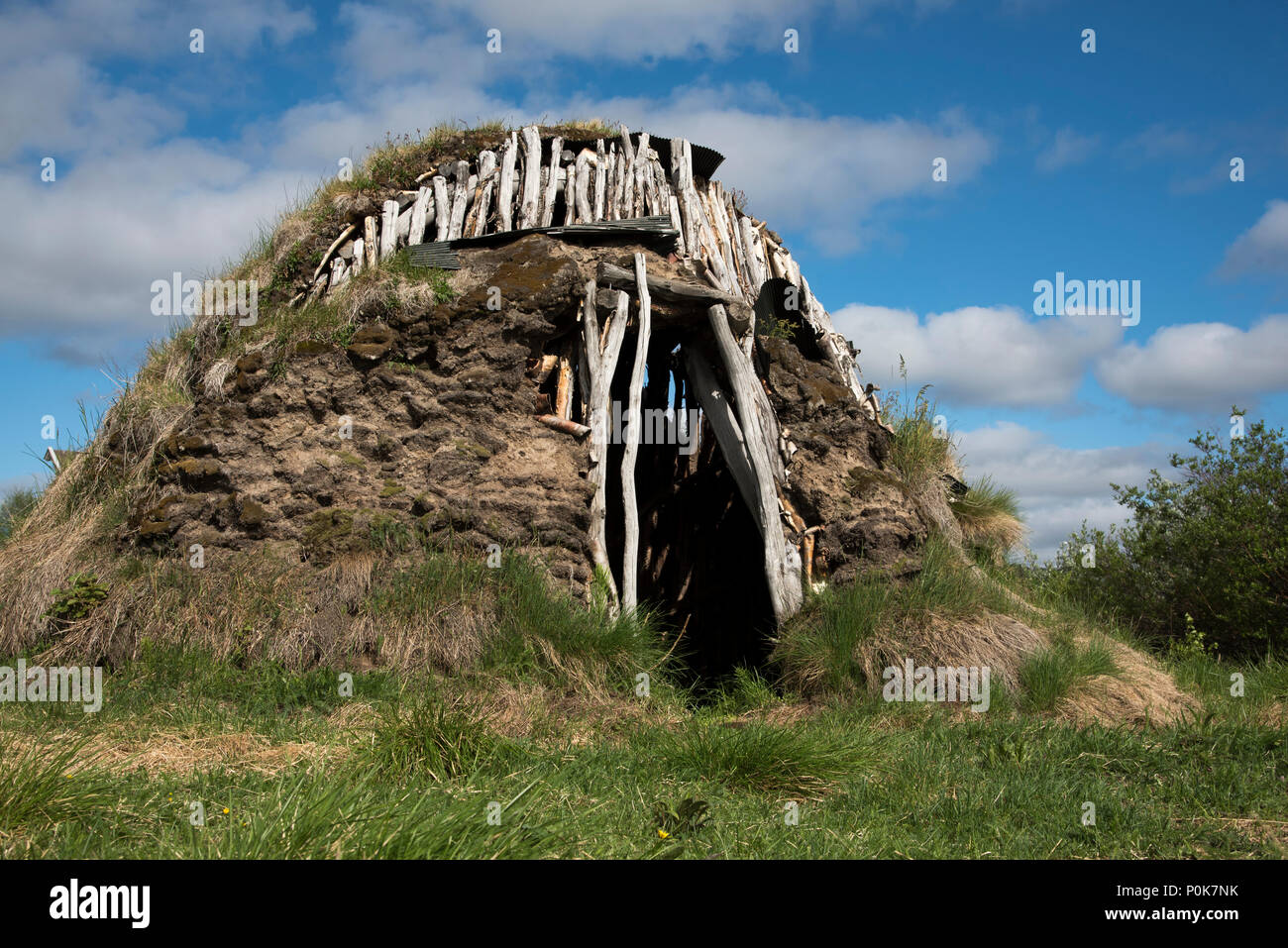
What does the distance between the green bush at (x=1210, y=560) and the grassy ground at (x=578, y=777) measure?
4449 millimetres

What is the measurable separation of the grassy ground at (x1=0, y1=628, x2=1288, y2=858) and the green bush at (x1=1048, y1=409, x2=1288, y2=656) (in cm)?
445

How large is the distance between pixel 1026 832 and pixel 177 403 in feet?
22.9

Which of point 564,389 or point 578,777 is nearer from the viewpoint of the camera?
point 578,777

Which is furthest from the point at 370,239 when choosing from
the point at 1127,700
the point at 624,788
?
the point at 1127,700

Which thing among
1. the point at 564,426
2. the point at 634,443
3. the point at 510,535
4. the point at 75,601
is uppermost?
the point at 564,426

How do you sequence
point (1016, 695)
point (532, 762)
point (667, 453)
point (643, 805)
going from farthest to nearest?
1. point (667, 453)
2. point (1016, 695)
3. point (532, 762)
4. point (643, 805)

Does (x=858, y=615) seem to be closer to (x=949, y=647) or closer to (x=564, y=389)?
(x=949, y=647)

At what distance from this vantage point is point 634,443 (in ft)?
24.4

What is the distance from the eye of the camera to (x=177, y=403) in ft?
24.0

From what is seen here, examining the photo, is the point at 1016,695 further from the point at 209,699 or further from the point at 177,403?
the point at 177,403

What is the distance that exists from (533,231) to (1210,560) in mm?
8576

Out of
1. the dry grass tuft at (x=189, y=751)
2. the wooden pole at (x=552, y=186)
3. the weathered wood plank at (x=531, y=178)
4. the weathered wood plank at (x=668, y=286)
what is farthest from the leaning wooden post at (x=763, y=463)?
the dry grass tuft at (x=189, y=751)

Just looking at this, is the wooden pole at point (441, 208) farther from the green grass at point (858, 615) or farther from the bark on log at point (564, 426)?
the green grass at point (858, 615)
